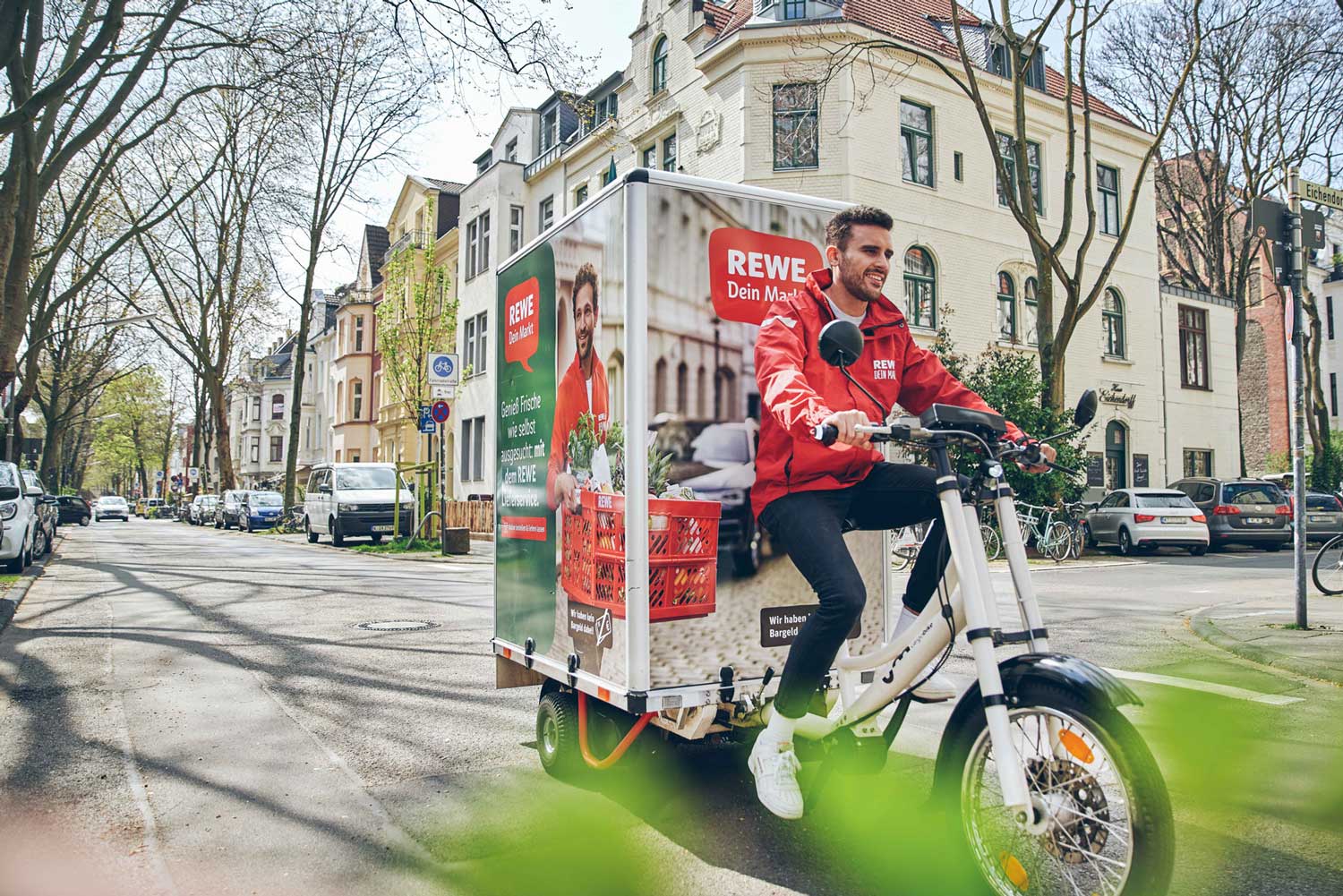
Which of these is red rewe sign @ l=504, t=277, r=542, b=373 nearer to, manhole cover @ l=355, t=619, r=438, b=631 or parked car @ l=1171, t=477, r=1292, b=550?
manhole cover @ l=355, t=619, r=438, b=631

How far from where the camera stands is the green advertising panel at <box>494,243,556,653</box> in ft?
15.2

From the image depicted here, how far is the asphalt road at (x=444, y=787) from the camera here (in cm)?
341

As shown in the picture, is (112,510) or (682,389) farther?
(112,510)

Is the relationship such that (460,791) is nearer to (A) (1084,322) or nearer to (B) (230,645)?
(B) (230,645)

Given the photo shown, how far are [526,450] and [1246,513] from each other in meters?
21.4

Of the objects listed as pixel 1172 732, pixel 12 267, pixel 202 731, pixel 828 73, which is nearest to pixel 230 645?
pixel 202 731

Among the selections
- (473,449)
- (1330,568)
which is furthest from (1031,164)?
(1330,568)

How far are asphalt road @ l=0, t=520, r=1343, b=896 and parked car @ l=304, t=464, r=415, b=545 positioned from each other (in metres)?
16.0

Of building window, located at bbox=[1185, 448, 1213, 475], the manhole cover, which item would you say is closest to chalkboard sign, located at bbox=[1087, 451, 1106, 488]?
building window, located at bbox=[1185, 448, 1213, 475]

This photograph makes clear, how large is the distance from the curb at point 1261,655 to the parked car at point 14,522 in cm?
1520

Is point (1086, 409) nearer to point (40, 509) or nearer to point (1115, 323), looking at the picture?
point (40, 509)

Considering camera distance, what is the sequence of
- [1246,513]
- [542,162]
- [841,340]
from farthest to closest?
[542,162] → [1246,513] → [841,340]

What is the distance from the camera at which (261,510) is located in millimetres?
38031

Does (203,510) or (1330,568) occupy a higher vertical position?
(203,510)
